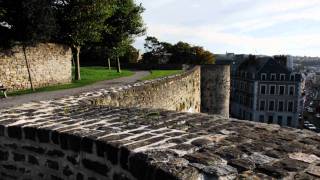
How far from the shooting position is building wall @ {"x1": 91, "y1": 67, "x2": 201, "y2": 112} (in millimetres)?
10938

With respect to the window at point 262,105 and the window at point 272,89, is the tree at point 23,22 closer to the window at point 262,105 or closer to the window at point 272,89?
the window at point 272,89

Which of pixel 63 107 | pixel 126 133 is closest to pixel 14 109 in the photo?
pixel 63 107

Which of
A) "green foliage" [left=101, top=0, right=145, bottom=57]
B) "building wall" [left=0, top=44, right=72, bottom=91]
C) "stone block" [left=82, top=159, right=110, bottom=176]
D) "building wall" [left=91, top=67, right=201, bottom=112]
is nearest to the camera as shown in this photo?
"stone block" [left=82, top=159, right=110, bottom=176]

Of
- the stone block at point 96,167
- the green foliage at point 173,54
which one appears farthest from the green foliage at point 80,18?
the green foliage at point 173,54

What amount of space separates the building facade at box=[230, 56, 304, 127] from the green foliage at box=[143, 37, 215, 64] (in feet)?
Result: 31.6

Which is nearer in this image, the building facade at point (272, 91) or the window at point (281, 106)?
the building facade at point (272, 91)

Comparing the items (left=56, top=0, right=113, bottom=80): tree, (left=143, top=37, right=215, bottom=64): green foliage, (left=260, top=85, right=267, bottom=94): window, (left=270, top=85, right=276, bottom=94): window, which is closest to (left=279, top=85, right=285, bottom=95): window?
(left=270, top=85, right=276, bottom=94): window

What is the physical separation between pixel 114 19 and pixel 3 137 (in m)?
27.8

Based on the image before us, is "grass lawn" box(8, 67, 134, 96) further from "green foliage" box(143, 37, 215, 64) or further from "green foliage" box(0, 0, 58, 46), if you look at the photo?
"green foliage" box(143, 37, 215, 64)

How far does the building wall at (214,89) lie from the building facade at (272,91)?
27.5 meters

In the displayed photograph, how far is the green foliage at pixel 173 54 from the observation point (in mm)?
55250

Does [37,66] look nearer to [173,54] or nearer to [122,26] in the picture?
A: [122,26]

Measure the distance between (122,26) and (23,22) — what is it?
13295mm

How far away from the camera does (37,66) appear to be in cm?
2169
